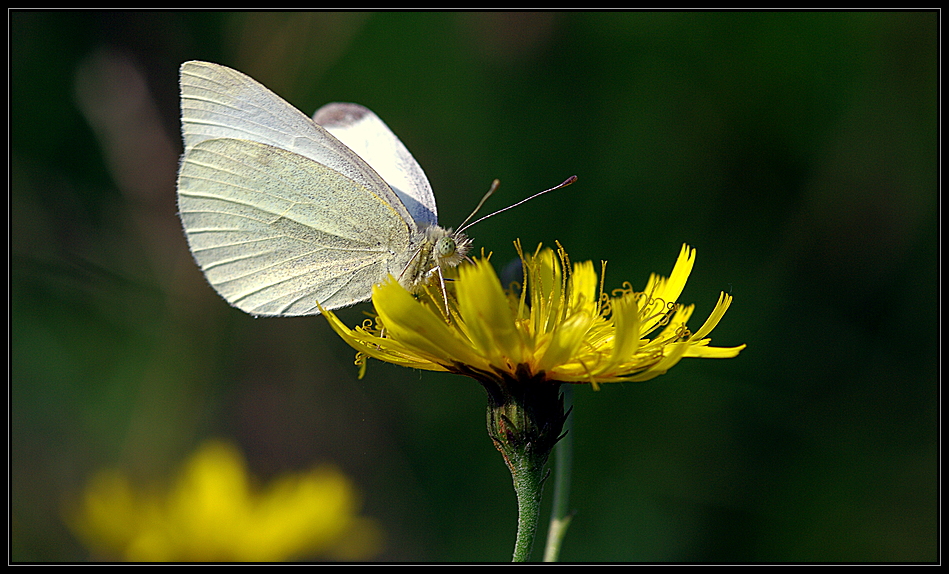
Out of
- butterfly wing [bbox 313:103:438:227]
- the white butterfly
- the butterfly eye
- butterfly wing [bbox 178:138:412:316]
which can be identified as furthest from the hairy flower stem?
butterfly wing [bbox 313:103:438:227]

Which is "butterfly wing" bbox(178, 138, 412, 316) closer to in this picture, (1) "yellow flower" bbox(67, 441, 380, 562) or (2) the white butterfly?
(2) the white butterfly

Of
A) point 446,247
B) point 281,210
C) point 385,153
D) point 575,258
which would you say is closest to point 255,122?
point 281,210

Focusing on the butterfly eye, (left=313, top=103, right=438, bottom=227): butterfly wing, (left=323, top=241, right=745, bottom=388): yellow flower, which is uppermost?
(left=313, top=103, right=438, bottom=227): butterfly wing

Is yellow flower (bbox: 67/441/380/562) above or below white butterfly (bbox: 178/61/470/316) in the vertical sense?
below

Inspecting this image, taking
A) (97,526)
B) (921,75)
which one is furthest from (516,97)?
(97,526)

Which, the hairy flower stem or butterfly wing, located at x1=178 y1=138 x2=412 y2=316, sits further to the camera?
butterfly wing, located at x1=178 y1=138 x2=412 y2=316

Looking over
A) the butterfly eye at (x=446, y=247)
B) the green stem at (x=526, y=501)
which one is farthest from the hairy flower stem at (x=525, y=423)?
the butterfly eye at (x=446, y=247)
